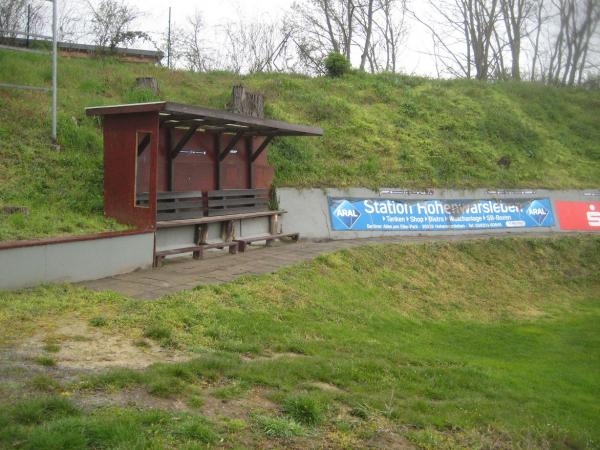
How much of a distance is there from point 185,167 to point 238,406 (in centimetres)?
882

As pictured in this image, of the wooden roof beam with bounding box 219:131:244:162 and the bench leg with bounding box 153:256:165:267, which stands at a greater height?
the wooden roof beam with bounding box 219:131:244:162

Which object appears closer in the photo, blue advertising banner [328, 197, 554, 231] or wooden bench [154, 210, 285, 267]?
wooden bench [154, 210, 285, 267]

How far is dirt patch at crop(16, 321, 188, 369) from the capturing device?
5640 millimetres

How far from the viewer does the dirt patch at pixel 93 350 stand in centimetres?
564

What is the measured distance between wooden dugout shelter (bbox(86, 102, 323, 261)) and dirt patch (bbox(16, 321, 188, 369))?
4.15m

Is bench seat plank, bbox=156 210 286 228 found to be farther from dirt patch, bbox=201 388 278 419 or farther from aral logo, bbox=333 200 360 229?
dirt patch, bbox=201 388 278 419

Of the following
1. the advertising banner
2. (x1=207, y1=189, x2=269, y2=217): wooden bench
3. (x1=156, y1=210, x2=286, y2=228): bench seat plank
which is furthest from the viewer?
the advertising banner

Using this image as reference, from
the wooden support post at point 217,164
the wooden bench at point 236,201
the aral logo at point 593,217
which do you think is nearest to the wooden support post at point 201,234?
the wooden bench at point 236,201

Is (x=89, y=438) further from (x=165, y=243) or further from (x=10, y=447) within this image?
(x=165, y=243)

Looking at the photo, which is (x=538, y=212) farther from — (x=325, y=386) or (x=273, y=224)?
(x=325, y=386)

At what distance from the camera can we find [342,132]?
2098 centimetres

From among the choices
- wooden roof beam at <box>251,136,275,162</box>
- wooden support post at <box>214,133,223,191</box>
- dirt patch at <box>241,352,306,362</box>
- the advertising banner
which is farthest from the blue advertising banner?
dirt patch at <box>241,352,306,362</box>

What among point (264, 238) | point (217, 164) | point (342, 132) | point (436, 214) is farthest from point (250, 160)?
point (342, 132)

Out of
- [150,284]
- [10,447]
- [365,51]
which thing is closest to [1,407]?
[10,447]
